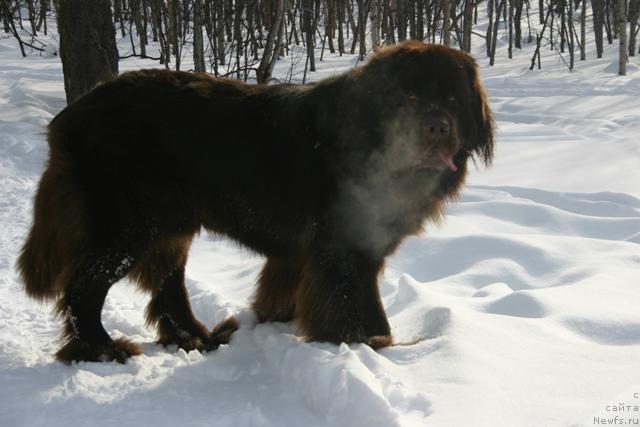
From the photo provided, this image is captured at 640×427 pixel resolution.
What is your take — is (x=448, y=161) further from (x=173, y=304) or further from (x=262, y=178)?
(x=173, y=304)

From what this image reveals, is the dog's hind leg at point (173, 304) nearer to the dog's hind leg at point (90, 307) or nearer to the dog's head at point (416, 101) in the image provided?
the dog's hind leg at point (90, 307)

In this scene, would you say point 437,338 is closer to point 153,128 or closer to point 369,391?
point 369,391

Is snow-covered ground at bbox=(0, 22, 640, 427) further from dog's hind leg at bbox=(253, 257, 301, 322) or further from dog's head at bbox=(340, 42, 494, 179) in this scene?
dog's head at bbox=(340, 42, 494, 179)

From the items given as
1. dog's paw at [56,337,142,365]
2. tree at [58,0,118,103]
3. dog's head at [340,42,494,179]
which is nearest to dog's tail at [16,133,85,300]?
dog's paw at [56,337,142,365]

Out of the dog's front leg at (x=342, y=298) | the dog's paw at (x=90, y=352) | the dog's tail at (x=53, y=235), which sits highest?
the dog's tail at (x=53, y=235)

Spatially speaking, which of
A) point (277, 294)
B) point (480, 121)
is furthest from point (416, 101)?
point (277, 294)

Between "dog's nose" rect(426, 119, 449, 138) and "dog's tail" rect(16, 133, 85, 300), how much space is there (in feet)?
5.34

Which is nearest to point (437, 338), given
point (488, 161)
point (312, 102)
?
point (488, 161)

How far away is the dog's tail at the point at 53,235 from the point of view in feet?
10.3

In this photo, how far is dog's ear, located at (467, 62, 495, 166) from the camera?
10.4ft

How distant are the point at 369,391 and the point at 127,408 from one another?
3.05 ft

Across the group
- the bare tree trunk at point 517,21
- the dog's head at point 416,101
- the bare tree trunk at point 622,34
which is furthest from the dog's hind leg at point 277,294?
the bare tree trunk at point 517,21

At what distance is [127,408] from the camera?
8.30 feet

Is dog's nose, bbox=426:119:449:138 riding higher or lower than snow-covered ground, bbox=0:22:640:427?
higher
